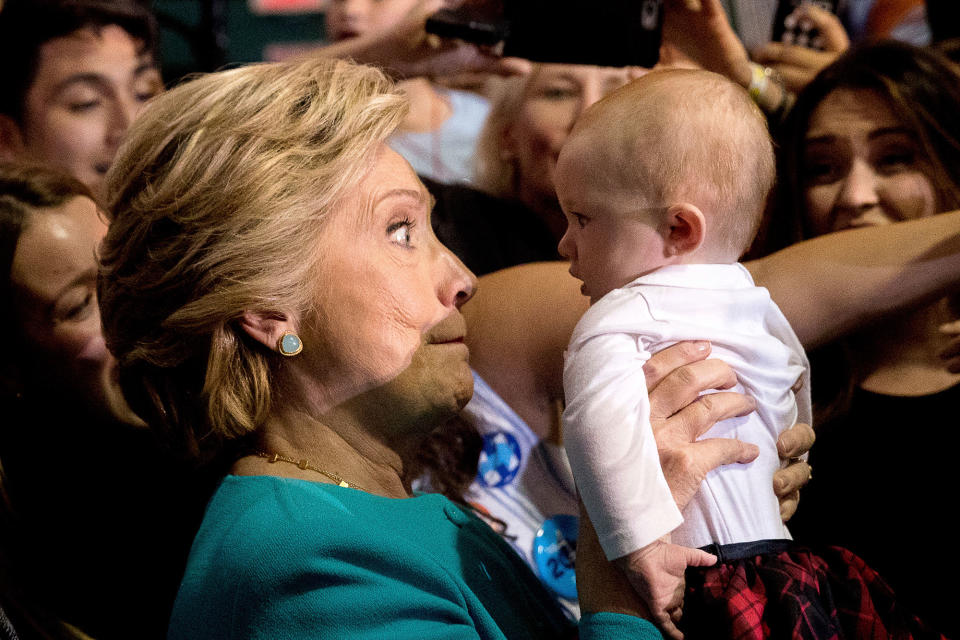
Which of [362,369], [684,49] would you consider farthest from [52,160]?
[684,49]

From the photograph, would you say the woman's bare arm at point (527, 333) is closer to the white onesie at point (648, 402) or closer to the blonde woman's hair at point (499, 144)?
the white onesie at point (648, 402)

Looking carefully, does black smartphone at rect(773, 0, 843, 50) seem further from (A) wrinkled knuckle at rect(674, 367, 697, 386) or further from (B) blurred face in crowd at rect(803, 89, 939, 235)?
(A) wrinkled knuckle at rect(674, 367, 697, 386)

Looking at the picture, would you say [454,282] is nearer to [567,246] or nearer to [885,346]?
[567,246]

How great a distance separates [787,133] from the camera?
1817 mm

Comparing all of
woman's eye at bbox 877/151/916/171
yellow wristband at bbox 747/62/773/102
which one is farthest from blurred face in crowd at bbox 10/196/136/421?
woman's eye at bbox 877/151/916/171

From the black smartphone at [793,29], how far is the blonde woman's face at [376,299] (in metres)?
1.36

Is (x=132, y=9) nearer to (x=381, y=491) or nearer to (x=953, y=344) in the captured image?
(x=381, y=491)

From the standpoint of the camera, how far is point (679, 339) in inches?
41.7

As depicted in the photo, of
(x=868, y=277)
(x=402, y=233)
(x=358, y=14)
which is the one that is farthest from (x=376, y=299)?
(x=358, y=14)

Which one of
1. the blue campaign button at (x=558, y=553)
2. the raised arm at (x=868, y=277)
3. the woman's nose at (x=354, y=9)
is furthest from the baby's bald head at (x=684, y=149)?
the woman's nose at (x=354, y=9)

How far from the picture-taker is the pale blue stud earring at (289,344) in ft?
3.71

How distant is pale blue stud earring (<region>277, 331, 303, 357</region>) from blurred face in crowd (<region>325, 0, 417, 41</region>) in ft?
4.80

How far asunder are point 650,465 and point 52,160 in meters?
1.69

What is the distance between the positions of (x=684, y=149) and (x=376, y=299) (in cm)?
44
